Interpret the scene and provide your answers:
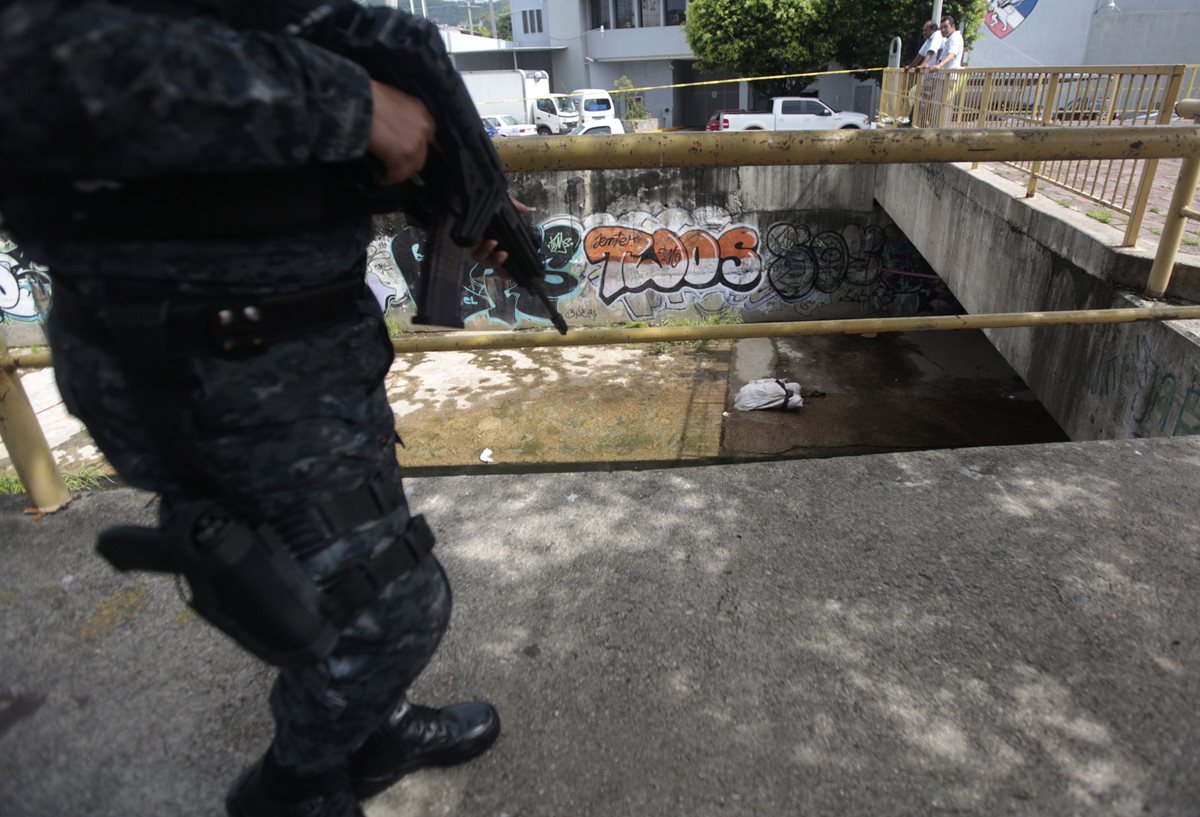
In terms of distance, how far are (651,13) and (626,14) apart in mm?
1299

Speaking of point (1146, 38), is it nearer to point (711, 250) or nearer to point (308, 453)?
point (711, 250)

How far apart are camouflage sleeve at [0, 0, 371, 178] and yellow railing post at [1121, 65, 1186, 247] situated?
354 cm

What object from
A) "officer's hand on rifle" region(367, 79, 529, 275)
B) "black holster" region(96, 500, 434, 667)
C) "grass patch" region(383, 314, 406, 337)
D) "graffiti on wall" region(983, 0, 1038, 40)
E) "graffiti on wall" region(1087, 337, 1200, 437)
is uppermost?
"graffiti on wall" region(983, 0, 1038, 40)

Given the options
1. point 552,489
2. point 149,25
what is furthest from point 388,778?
→ point 149,25

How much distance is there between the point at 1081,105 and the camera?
229 inches

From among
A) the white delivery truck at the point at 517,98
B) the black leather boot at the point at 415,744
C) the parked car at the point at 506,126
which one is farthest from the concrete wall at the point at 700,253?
the white delivery truck at the point at 517,98

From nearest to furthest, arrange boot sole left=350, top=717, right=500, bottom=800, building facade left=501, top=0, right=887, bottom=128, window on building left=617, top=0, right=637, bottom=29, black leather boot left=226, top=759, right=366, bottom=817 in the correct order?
black leather boot left=226, top=759, right=366, bottom=817 < boot sole left=350, top=717, right=500, bottom=800 < building facade left=501, top=0, right=887, bottom=128 < window on building left=617, top=0, right=637, bottom=29

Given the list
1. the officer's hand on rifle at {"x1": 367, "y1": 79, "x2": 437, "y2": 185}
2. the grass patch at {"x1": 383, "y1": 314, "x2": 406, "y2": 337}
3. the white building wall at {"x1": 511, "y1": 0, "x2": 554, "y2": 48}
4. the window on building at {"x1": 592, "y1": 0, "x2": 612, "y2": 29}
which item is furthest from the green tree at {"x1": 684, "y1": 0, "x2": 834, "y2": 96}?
the officer's hand on rifle at {"x1": 367, "y1": 79, "x2": 437, "y2": 185}

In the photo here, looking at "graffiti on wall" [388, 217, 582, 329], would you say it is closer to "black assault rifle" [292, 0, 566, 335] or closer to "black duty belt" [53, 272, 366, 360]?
"black assault rifle" [292, 0, 566, 335]

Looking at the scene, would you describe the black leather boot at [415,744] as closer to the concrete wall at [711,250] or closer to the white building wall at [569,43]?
the concrete wall at [711,250]

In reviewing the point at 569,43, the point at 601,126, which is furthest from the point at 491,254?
the point at 569,43

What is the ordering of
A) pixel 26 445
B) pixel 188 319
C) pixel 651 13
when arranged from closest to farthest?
pixel 188 319
pixel 26 445
pixel 651 13

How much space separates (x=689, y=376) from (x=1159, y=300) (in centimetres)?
719

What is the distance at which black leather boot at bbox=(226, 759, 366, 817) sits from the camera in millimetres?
1153
